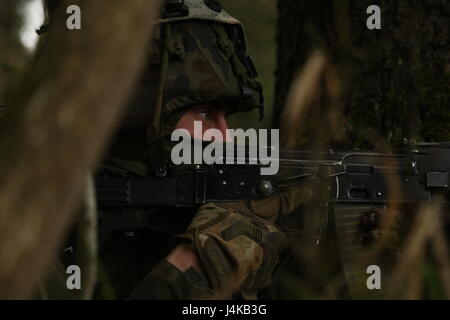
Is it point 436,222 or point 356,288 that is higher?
point 436,222

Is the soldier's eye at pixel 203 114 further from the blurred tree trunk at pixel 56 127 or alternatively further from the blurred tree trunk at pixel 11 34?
the blurred tree trunk at pixel 11 34

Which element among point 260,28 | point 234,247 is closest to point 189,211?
point 234,247

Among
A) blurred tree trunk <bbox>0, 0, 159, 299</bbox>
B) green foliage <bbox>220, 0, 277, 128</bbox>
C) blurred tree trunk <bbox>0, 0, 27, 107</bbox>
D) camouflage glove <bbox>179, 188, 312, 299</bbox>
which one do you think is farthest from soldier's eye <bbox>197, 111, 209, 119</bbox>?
green foliage <bbox>220, 0, 277, 128</bbox>

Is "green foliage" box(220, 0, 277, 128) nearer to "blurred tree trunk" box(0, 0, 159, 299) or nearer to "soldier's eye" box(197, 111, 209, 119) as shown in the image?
"soldier's eye" box(197, 111, 209, 119)

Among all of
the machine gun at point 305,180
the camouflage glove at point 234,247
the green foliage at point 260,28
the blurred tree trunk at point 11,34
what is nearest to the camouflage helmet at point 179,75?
the machine gun at point 305,180

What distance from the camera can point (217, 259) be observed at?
2879 mm

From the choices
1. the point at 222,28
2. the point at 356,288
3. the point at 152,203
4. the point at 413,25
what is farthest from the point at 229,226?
the point at 413,25

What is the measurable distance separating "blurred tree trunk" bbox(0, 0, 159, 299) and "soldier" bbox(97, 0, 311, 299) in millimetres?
1479

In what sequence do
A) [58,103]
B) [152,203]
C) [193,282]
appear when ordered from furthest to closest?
[152,203] → [193,282] → [58,103]

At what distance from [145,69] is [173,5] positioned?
29 centimetres

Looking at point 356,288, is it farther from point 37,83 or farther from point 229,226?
point 37,83

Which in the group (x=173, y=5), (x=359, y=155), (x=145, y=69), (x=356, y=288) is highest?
(x=173, y=5)

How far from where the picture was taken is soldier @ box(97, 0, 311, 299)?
289 centimetres

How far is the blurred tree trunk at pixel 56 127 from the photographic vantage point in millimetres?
1354
